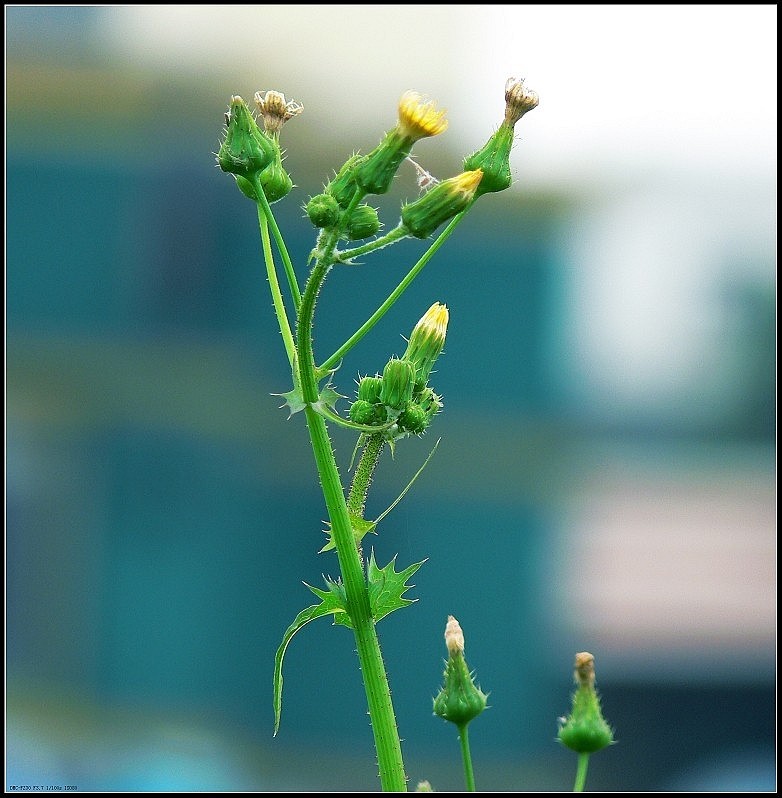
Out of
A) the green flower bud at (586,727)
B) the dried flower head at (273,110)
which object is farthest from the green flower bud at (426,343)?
the green flower bud at (586,727)

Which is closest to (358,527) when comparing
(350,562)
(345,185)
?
(350,562)

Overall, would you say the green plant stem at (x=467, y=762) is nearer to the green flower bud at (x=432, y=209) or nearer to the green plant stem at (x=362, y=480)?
the green plant stem at (x=362, y=480)

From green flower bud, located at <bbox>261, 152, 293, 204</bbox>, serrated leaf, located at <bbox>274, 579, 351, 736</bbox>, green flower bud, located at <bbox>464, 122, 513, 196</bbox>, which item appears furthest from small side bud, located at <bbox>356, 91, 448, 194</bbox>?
serrated leaf, located at <bbox>274, 579, 351, 736</bbox>

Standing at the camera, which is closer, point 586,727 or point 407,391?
point 586,727

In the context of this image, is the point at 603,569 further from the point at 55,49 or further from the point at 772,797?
the point at 772,797

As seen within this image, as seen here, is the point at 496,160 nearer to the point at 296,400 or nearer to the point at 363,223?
the point at 363,223

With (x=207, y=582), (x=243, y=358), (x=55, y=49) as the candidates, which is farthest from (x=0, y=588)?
(x=55, y=49)
